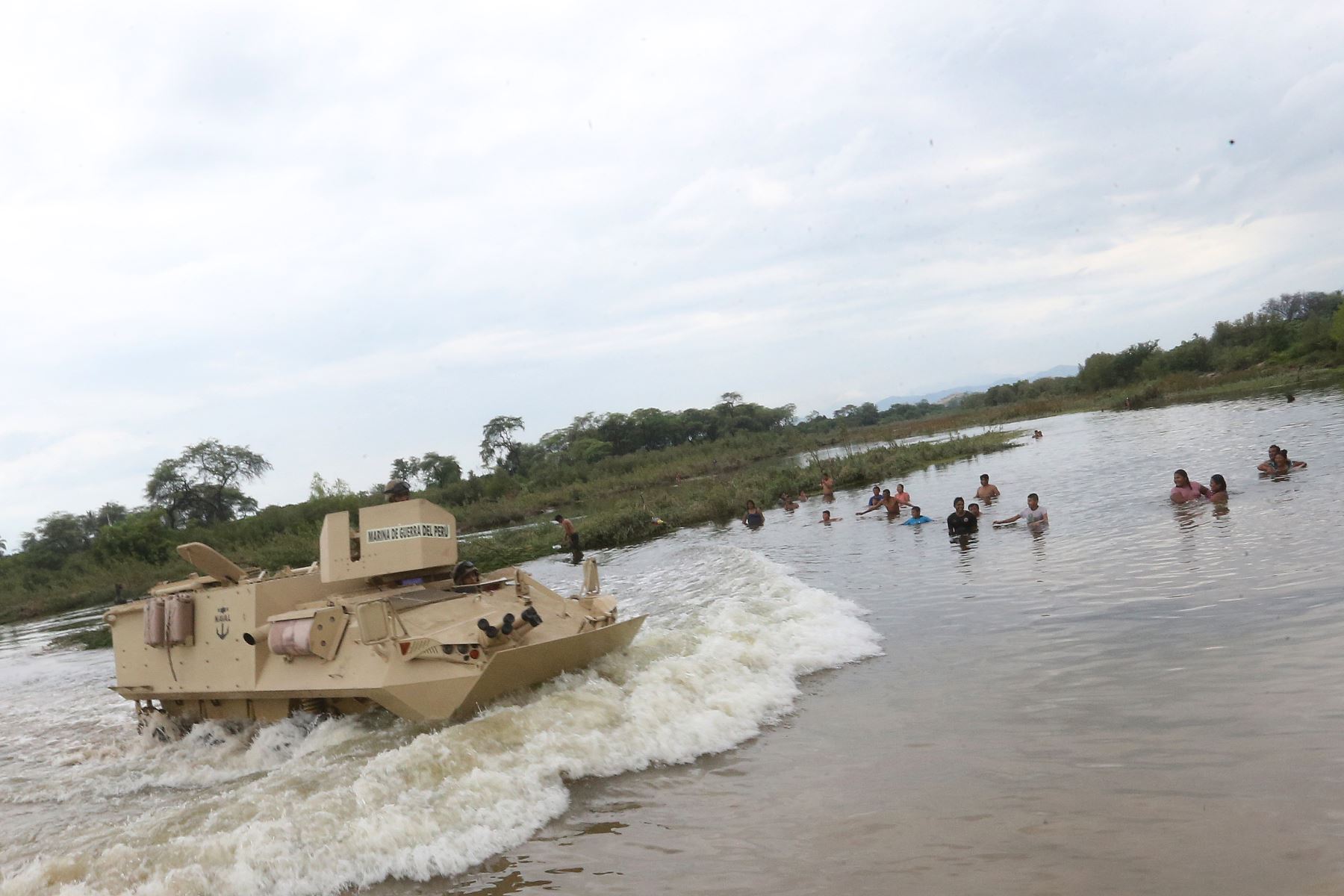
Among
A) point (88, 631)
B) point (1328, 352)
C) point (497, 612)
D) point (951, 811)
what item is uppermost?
point (1328, 352)

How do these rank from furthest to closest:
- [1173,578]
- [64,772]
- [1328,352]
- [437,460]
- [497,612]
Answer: [437,460] → [1328,352] → [1173,578] → [64,772] → [497,612]

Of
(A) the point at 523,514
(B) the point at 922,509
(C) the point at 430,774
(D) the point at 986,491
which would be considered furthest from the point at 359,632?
(A) the point at 523,514

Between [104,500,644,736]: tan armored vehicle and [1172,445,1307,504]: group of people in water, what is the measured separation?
38.1 feet

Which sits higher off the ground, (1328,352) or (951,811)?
(1328,352)

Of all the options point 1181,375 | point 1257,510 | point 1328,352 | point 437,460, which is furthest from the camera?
point 437,460

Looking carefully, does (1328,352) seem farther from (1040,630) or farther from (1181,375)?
(1040,630)

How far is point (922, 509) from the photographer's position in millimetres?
24375

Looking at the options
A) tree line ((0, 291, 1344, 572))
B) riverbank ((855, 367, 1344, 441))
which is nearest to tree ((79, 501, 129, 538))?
tree line ((0, 291, 1344, 572))

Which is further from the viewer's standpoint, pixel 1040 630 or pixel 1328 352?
pixel 1328 352

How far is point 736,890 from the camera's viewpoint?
5.16 m

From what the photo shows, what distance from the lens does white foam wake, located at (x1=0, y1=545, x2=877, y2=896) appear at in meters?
6.07

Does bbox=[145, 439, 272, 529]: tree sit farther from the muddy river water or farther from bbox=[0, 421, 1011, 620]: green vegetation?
the muddy river water

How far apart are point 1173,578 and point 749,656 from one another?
540 centimetres

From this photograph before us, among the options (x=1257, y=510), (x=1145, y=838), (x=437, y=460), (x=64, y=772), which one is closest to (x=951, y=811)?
(x=1145, y=838)
